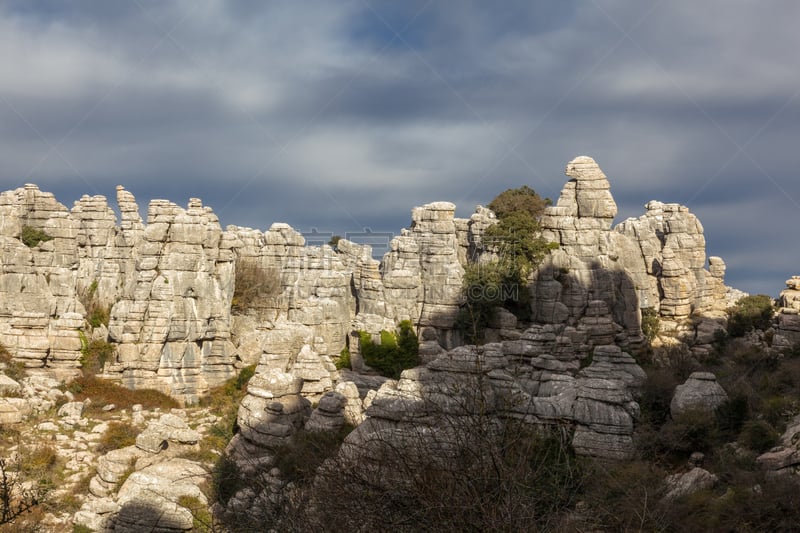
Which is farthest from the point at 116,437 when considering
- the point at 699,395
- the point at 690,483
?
the point at 690,483

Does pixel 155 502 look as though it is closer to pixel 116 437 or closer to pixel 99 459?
pixel 99 459

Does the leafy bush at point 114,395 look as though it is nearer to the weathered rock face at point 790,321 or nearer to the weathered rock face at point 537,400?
the weathered rock face at point 537,400

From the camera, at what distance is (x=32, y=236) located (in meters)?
41.4

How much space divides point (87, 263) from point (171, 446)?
18.3 metres

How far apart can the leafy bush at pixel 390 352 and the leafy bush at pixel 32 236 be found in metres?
16.7

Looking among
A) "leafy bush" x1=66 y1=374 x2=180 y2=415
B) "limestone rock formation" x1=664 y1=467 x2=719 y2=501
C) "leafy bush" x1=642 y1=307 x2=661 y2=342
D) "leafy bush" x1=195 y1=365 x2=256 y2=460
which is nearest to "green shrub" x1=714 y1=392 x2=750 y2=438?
"limestone rock formation" x1=664 y1=467 x2=719 y2=501

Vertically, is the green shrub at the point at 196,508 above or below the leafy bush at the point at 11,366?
below

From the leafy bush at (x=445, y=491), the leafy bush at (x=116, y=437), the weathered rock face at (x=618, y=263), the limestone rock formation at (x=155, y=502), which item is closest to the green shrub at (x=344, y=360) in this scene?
the weathered rock face at (x=618, y=263)

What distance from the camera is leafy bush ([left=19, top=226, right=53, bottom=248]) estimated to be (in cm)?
4122

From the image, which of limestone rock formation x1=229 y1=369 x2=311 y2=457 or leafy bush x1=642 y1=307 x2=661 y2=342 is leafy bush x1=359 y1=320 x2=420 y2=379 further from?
leafy bush x1=642 y1=307 x2=661 y2=342

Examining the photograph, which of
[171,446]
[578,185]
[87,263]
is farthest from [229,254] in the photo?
[578,185]

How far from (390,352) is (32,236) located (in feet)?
61.5

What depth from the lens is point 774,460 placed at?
18.0m

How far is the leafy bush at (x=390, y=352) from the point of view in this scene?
36.7m
